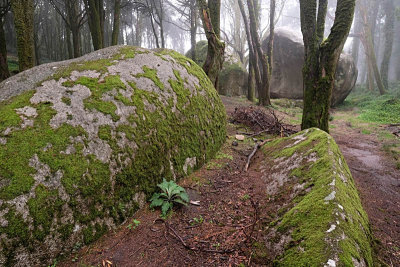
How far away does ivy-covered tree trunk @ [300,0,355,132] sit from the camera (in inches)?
183

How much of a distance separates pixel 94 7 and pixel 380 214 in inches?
398

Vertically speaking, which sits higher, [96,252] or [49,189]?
[49,189]

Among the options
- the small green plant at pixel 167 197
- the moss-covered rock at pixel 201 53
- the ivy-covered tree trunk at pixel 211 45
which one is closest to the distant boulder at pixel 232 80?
the moss-covered rock at pixel 201 53

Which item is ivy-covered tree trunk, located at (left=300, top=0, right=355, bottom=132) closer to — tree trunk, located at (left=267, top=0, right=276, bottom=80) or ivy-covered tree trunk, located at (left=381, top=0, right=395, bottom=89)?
tree trunk, located at (left=267, top=0, right=276, bottom=80)

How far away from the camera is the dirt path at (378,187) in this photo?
237cm

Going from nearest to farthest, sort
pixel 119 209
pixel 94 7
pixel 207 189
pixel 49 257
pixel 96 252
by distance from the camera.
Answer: pixel 49 257 < pixel 96 252 < pixel 119 209 < pixel 207 189 < pixel 94 7

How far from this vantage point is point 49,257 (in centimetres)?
197

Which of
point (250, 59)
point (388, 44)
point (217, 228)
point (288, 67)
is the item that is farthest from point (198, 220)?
point (388, 44)

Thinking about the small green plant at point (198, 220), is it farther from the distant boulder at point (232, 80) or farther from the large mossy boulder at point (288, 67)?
the large mossy boulder at point (288, 67)

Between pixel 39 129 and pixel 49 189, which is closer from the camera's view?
pixel 49 189

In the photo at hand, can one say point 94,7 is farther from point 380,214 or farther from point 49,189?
point 380,214

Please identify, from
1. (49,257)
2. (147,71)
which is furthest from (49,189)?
(147,71)

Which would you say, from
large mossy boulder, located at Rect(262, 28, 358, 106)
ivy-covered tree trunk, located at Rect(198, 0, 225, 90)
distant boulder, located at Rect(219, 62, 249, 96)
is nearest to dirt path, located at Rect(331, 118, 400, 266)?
ivy-covered tree trunk, located at Rect(198, 0, 225, 90)

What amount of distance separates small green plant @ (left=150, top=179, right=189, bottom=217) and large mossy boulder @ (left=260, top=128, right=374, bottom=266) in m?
1.11
